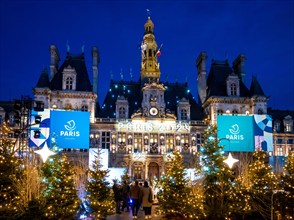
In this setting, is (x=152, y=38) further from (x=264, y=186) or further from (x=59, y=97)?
(x=264, y=186)

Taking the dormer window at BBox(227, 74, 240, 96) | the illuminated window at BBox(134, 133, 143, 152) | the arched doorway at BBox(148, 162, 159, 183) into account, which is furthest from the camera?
the dormer window at BBox(227, 74, 240, 96)

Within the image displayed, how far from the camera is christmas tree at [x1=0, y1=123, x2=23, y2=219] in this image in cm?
1573

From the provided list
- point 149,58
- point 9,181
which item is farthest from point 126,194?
point 149,58

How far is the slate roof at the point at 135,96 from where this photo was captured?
158ft

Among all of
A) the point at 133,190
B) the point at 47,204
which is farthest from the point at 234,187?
the point at 47,204

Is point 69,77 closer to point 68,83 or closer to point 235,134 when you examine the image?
point 68,83

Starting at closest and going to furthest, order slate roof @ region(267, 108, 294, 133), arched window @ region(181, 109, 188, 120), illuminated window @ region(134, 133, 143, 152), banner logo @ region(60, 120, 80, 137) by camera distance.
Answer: banner logo @ region(60, 120, 80, 137)
illuminated window @ region(134, 133, 143, 152)
arched window @ region(181, 109, 188, 120)
slate roof @ region(267, 108, 294, 133)

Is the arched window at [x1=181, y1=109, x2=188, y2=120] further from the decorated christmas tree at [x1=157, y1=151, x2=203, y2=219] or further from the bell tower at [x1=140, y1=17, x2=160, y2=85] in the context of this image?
the decorated christmas tree at [x1=157, y1=151, x2=203, y2=219]

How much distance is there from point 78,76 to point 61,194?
1281 inches

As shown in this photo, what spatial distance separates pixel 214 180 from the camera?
737 inches

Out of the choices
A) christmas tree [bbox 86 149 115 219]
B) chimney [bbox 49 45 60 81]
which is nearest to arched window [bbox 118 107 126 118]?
chimney [bbox 49 45 60 81]

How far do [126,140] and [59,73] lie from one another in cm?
1323

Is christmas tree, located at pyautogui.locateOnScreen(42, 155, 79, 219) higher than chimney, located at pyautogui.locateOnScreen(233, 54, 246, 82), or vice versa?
chimney, located at pyautogui.locateOnScreen(233, 54, 246, 82)

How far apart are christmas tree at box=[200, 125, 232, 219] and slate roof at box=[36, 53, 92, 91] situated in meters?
31.1
